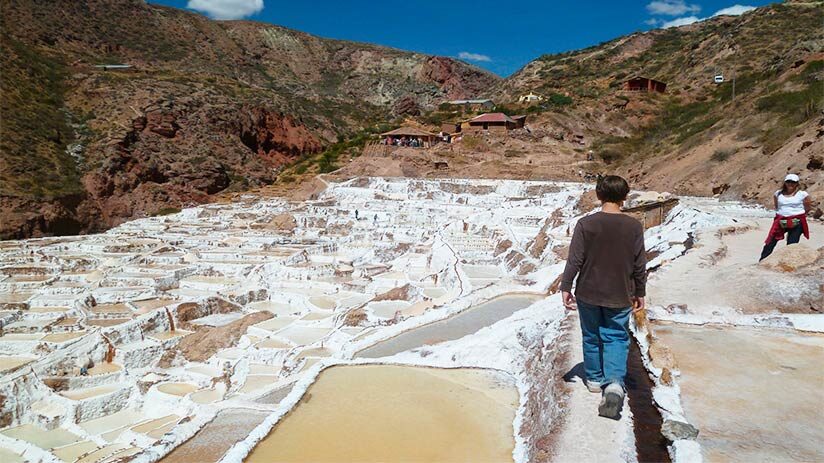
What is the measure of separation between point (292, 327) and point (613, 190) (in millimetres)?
8279

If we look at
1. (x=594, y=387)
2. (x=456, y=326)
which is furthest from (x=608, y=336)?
(x=456, y=326)

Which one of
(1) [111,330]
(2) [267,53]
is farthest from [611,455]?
(2) [267,53]

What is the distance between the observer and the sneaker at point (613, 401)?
2.97 meters

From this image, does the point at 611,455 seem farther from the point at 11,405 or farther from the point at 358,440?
the point at 11,405

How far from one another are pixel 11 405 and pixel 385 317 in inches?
222

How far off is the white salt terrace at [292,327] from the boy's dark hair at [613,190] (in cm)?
116

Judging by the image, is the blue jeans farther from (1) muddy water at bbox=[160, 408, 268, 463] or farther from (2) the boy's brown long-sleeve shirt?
(1) muddy water at bbox=[160, 408, 268, 463]

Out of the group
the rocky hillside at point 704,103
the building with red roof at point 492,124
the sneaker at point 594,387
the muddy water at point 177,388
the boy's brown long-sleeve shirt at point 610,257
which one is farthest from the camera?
the building with red roof at point 492,124

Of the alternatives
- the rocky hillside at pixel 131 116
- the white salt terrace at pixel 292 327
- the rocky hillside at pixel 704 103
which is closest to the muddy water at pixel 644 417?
the white salt terrace at pixel 292 327

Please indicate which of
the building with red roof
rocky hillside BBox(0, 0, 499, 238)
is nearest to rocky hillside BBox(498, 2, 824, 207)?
the building with red roof

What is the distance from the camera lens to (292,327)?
10352 mm

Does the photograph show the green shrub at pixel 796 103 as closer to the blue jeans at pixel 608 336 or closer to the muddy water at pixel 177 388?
the blue jeans at pixel 608 336

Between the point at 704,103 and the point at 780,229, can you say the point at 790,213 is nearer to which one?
the point at 780,229

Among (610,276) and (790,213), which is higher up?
(790,213)
